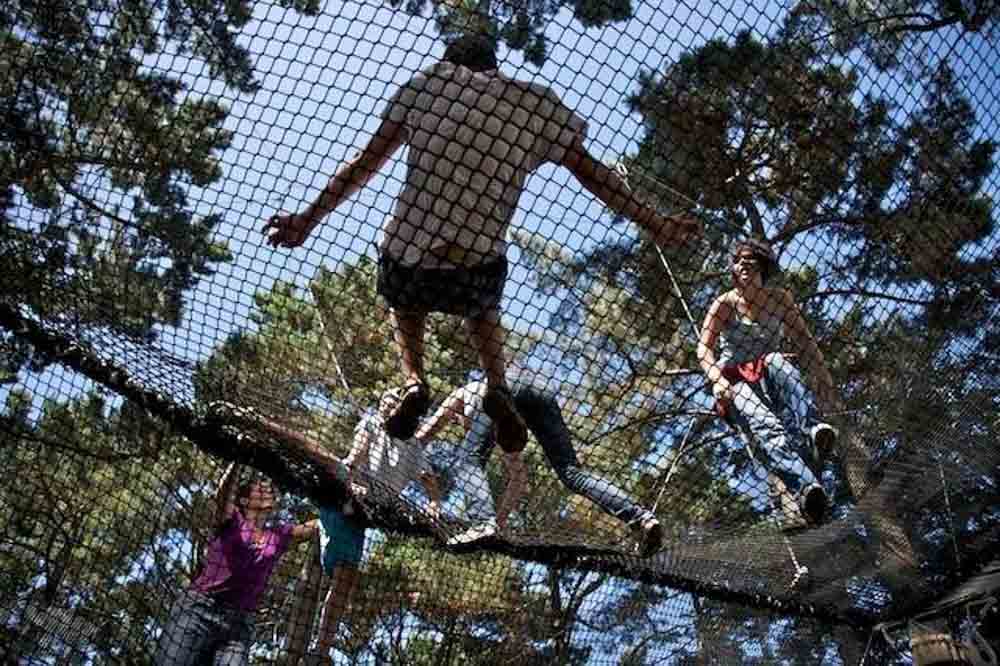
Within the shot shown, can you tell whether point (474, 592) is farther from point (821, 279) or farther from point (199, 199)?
point (199, 199)

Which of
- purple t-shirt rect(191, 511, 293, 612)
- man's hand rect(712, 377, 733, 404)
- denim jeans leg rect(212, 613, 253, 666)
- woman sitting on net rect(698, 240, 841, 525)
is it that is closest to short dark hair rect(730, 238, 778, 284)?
woman sitting on net rect(698, 240, 841, 525)

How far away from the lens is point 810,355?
244 centimetres

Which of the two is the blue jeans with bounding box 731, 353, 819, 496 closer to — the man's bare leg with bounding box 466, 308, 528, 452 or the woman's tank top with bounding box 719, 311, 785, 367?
the woman's tank top with bounding box 719, 311, 785, 367

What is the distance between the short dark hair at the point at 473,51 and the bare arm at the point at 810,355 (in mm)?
954

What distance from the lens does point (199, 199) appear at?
1940mm

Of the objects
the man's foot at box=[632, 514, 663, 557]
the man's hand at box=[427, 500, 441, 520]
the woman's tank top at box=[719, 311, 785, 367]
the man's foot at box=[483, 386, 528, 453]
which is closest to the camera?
the man's foot at box=[483, 386, 528, 453]

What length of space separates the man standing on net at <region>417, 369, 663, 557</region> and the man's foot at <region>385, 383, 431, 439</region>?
25 cm

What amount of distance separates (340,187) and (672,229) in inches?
22.1

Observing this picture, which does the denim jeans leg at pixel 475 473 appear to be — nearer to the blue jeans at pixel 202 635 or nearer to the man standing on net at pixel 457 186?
the man standing on net at pixel 457 186

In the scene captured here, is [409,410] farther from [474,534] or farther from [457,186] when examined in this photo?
[474,534]

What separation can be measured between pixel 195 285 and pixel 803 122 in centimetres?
136

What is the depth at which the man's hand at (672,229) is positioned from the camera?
1.84 metres

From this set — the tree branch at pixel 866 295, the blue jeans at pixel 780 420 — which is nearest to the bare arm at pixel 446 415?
the blue jeans at pixel 780 420

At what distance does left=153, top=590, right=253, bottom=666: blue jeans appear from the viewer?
7.68ft
